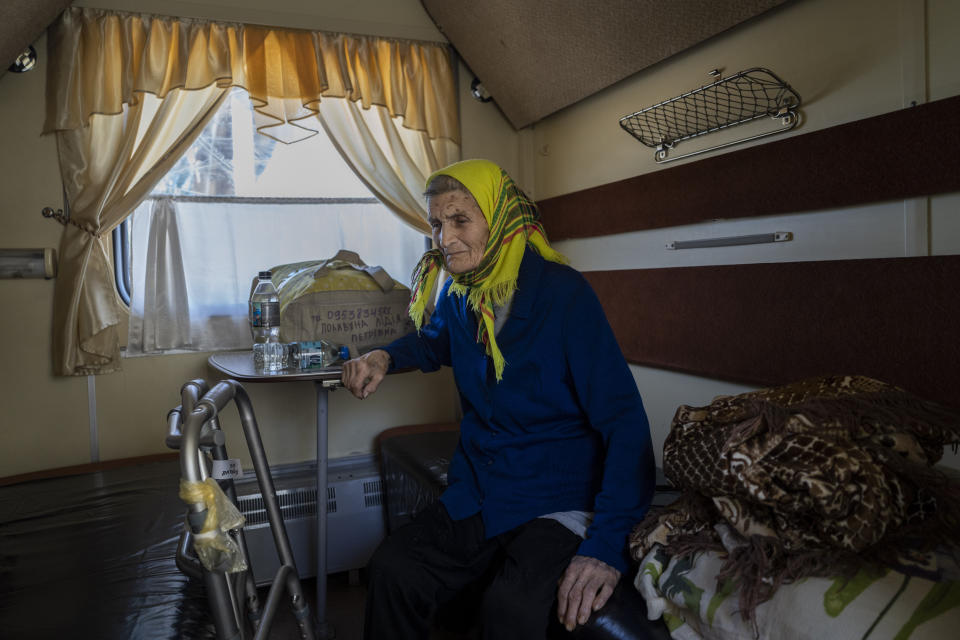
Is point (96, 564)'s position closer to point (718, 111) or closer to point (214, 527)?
point (214, 527)

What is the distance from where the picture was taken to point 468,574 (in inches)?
63.2

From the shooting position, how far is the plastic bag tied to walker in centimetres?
96

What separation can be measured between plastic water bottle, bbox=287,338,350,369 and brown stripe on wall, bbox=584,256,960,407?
1256 mm

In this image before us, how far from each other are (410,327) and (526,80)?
1.39 metres

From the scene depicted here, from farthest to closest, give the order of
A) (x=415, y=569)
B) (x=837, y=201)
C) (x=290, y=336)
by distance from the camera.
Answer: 1. (x=290, y=336)
2. (x=837, y=201)
3. (x=415, y=569)

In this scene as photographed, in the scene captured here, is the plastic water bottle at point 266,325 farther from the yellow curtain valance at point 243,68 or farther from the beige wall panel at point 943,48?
the beige wall panel at point 943,48

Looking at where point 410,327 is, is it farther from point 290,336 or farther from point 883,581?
point 883,581

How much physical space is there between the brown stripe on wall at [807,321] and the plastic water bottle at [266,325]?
1.49 meters

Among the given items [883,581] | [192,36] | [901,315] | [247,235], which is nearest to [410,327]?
[247,235]

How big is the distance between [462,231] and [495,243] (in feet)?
0.31

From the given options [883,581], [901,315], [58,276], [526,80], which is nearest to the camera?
[883,581]

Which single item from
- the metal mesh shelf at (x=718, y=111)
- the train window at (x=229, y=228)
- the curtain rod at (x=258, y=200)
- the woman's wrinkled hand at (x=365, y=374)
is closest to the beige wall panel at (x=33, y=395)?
the train window at (x=229, y=228)

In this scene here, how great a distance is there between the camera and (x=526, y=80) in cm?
325

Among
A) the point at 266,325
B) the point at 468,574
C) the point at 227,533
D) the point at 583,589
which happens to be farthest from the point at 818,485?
the point at 266,325
